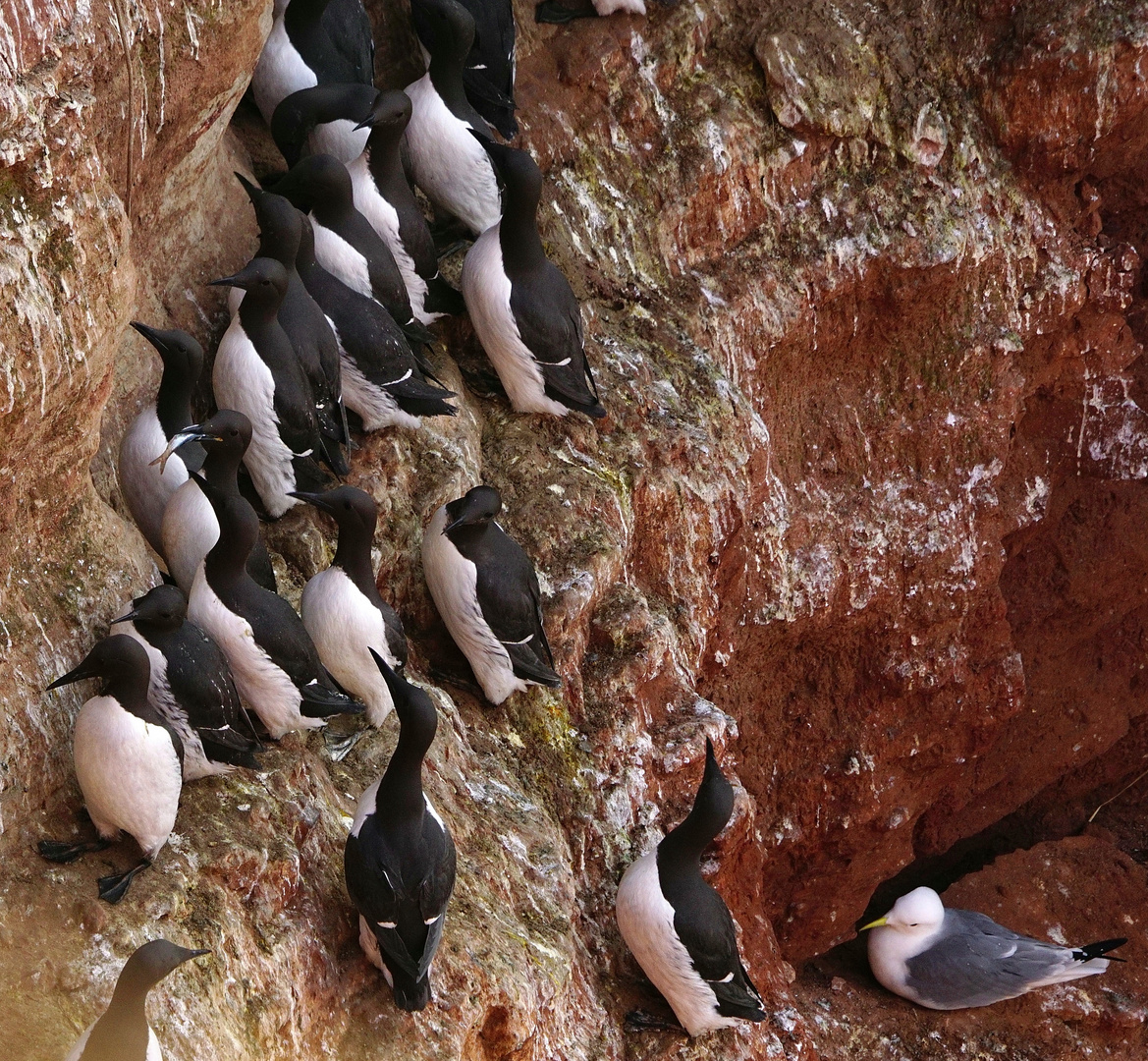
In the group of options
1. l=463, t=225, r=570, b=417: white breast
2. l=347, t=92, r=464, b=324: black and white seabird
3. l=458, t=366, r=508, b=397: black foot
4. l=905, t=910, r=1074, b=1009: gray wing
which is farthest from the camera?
l=905, t=910, r=1074, b=1009: gray wing

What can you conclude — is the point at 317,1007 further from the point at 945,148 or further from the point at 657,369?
the point at 945,148

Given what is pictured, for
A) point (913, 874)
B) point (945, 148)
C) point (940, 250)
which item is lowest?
point (913, 874)

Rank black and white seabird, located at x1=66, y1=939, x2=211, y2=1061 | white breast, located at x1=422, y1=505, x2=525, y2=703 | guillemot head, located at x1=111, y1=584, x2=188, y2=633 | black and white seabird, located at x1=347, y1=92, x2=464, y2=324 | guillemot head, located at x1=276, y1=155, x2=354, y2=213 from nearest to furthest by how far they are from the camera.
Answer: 1. black and white seabird, located at x1=66, y1=939, x2=211, y2=1061
2. guillemot head, located at x1=111, y1=584, x2=188, y2=633
3. white breast, located at x1=422, y1=505, x2=525, y2=703
4. guillemot head, located at x1=276, y1=155, x2=354, y2=213
5. black and white seabird, located at x1=347, y1=92, x2=464, y2=324

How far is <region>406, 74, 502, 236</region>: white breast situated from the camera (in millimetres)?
6445

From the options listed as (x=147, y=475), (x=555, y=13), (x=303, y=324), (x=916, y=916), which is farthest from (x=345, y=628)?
(x=916, y=916)

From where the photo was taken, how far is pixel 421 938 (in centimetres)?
426

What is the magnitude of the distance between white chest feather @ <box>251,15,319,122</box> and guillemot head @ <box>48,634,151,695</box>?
10.0 feet

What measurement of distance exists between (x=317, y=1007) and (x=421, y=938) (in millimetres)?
388

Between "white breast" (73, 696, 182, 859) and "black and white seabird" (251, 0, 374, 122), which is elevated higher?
"black and white seabird" (251, 0, 374, 122)

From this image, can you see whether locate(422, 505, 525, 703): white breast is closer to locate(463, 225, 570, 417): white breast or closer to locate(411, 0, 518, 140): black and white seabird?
locate(463, 225, 570, 417): white breast

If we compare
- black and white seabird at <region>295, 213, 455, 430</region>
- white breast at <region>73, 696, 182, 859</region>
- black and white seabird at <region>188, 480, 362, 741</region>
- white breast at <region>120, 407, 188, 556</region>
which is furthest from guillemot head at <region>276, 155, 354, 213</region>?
white breast at <region>73, 696, 182, 859</region>

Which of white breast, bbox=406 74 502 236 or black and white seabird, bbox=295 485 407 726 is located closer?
black and white seabird, bbox=295 485 407 726

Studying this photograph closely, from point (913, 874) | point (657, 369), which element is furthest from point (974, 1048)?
point (657, 369)

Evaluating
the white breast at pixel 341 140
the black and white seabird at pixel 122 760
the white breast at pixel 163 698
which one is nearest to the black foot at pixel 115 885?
the black and white seabird at pixel 122 760
